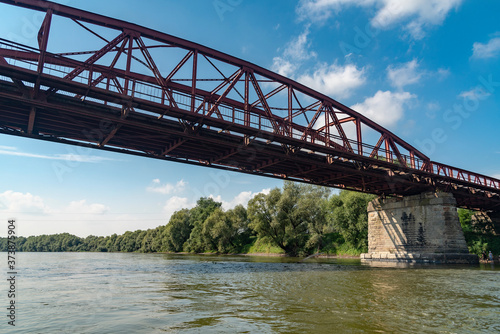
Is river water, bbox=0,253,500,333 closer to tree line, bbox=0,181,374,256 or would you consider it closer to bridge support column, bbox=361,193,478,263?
bridge support column, bbox=361,193,478,263

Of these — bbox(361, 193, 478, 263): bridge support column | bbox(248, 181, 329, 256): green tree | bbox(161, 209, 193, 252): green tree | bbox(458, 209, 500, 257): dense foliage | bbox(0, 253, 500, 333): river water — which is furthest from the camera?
bbox(161, 209, 193, 252): green tree

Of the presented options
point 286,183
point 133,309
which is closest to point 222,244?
point 286,183

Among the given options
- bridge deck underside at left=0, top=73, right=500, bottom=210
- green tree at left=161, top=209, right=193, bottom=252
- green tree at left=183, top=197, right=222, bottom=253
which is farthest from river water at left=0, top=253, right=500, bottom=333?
green tree at left=161, top=209, right=193, bottom=252

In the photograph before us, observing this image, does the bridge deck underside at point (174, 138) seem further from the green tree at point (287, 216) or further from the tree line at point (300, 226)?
the green tree at point (287, 216)

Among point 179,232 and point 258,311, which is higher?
point 179,232

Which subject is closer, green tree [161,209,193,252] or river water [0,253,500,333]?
river water [0,253,500,333]

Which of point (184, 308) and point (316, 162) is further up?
point (316, 162)

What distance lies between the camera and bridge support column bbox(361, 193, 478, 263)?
107 feet

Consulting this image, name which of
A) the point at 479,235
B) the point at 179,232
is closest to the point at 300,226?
the point at 479,235

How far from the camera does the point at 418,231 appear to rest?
35062 mm

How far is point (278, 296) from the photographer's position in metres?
11.4

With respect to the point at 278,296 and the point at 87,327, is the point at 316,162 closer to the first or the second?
the point at 278,296

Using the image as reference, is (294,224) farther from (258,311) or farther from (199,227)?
(258,311)

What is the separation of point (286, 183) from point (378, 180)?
28.2m
